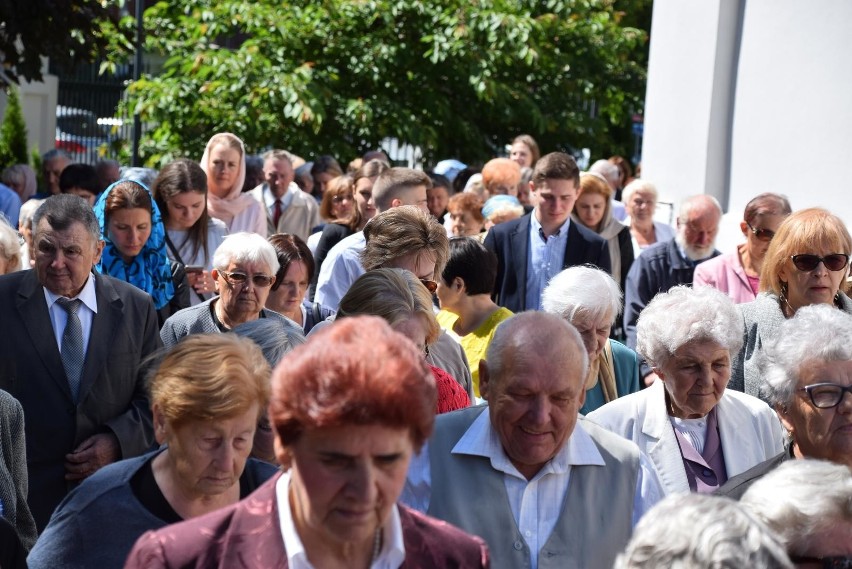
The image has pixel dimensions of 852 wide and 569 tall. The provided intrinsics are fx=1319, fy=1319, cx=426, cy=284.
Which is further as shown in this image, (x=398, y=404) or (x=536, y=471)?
(x=536, y=471)

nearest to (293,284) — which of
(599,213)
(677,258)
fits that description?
(677,258)

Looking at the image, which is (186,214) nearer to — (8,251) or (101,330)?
(8,251)

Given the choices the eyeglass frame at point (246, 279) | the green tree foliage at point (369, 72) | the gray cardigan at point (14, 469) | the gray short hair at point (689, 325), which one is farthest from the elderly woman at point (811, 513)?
the green tree foliage at point (369, 72)

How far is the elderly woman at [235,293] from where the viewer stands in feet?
19.8

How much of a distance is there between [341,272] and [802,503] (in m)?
4.38

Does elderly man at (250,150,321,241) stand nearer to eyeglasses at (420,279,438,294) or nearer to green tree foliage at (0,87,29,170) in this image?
eyeglasses at (420,279,438,294)

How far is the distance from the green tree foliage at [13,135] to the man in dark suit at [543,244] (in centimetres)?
1454

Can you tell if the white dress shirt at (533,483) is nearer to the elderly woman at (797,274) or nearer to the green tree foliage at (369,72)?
the elderly woman at (797,274)

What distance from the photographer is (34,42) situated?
12086 millimetres

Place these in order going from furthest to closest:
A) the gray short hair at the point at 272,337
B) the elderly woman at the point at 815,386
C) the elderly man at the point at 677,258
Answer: the elderly man at the point at 677,258 < the gray short hair at the point at 272,337 < the elderly woman at the point at 815,386

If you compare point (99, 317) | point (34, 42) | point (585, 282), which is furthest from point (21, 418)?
point (34, 42)

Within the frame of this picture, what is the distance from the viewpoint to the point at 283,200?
450 inches

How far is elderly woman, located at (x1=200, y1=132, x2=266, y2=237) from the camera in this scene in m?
8.87

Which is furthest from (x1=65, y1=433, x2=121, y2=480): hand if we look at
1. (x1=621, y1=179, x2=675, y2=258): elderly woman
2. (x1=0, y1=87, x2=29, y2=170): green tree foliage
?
(x1=0, y1=87, x2=29, y2=170): green tree foliage
